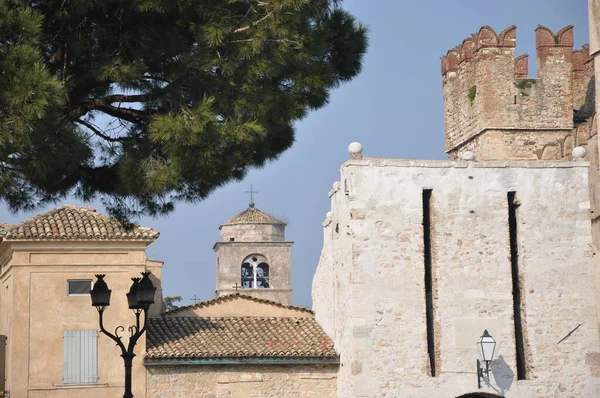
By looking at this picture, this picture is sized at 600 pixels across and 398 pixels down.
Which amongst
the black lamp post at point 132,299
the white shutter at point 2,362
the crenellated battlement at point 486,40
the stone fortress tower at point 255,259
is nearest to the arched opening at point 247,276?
the stone fortress tower at point 255,259

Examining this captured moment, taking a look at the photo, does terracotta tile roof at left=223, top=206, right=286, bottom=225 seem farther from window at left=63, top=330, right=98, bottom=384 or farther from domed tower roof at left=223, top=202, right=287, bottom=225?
window at left=63, top=330, right=98, bottom=384

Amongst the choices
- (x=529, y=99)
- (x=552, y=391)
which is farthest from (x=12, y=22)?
(x=529, y=99)

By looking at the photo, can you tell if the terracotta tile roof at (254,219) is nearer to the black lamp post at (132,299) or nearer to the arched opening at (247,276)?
the arched opening at (247,276)

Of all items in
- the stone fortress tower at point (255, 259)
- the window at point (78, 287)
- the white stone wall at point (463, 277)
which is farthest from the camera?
the stone fortress tower at point (255, 259)

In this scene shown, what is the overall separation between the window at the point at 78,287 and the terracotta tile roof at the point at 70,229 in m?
0.91

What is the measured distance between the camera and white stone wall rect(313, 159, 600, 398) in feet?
84.4

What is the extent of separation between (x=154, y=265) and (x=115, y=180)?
12.7 metres

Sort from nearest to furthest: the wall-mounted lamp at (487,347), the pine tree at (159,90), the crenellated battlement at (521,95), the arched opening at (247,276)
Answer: the pine tree at (159,90) → the wall-mounted lamp at (487,347) → the crenellated battlement at (521,95) → the arched opening at (247,276)

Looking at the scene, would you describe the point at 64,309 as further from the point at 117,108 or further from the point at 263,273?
the point at 263,273

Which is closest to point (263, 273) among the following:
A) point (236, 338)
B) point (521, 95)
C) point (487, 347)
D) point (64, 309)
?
point (521, 95)

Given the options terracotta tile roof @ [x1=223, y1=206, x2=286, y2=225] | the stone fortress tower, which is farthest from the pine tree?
terracotta tile roof @ [x1=223, y1=206, x2=286, y2=225]

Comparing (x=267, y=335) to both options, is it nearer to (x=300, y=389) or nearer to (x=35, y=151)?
(x=300, y=389)

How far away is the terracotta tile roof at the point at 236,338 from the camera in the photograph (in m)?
27.0

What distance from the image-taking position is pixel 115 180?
16391 millimetres
